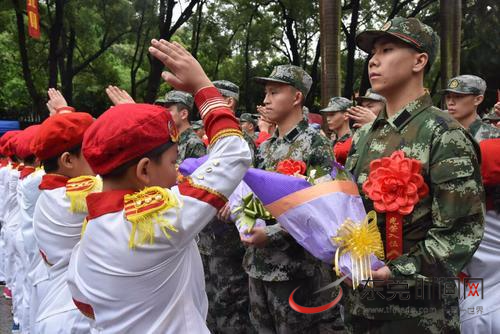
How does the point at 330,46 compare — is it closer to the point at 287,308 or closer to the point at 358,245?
the point at 287,308

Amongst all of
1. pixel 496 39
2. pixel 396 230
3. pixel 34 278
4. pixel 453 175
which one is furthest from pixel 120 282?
pixel 496 39

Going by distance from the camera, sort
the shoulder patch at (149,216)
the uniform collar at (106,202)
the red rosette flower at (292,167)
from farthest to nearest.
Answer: the red rosette flower at (292,167) < the uniform collar at (106,202) < the shoulder patch at (149,216)

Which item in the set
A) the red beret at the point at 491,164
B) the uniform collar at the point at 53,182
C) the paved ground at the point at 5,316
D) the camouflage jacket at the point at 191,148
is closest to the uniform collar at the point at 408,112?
the red beret at the point at 491,164

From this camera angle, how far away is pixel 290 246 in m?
4.10

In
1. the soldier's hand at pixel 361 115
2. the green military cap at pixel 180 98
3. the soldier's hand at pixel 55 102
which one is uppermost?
the soldier's hand at pixel 55 102

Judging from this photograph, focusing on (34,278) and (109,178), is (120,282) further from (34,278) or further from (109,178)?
(34,278)

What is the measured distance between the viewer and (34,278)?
4.30m

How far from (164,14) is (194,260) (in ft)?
62.7

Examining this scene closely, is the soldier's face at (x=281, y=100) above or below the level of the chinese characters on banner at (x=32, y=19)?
below

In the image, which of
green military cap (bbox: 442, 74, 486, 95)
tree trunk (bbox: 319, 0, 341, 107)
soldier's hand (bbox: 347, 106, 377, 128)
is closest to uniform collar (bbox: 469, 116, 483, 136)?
green military cap (bbox: 442, 74, 486, 95)

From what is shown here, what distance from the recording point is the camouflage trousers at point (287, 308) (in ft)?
13.5

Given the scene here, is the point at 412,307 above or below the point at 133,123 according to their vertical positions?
below

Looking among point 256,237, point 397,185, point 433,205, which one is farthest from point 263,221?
point 433,205

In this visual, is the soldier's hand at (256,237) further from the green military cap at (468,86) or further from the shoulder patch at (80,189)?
the green military cap at (468,86)
